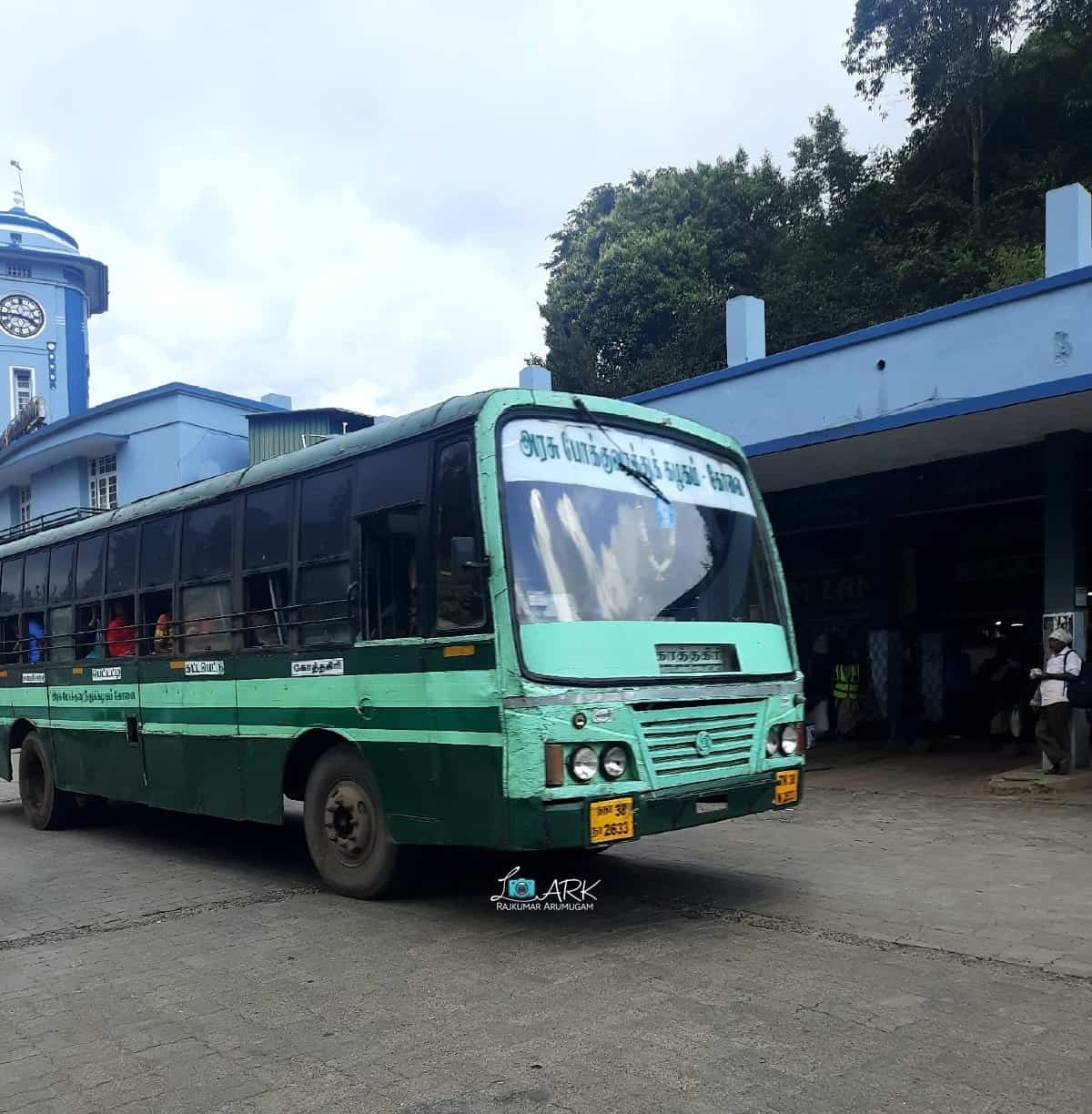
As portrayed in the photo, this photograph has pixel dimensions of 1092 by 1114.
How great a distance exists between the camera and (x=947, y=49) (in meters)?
29.3

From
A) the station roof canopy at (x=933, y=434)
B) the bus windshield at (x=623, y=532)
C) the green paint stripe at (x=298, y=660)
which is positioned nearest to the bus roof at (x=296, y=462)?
the bus windshield at (x=623, y=532)

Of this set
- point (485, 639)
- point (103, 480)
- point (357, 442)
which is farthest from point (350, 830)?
point (103, 480)

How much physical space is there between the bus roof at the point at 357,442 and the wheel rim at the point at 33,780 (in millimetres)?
2682

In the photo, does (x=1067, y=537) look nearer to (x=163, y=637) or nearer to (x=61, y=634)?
(x=163, y=637)

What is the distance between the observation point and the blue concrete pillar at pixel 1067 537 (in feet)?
36.8

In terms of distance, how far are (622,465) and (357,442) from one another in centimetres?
169

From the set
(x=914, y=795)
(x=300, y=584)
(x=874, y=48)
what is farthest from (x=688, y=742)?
(x=874, y=48)

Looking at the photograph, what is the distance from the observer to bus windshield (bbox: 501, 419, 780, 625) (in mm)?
5633

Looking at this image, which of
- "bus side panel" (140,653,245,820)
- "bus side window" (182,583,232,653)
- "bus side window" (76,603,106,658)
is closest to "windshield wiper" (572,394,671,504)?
"bus side window" (182,583,232,653)

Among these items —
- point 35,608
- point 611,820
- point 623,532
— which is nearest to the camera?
point 611,820

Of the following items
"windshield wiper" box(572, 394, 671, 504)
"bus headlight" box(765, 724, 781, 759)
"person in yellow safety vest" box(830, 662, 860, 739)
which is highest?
"windshield wiper" box(572, 394, 671, 504)

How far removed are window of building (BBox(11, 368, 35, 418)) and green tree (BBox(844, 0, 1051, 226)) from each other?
2963 centimetres

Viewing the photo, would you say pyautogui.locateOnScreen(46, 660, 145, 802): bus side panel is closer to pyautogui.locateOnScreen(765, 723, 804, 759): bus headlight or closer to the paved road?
the paved road

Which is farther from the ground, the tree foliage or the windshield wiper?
the tree foliage
